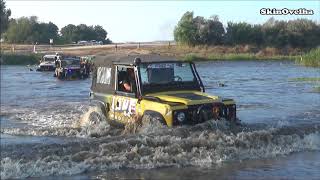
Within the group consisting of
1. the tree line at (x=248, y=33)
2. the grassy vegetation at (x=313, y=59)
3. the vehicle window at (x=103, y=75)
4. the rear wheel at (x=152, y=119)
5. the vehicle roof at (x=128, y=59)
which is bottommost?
the rear wheel at (x=152, y=119)

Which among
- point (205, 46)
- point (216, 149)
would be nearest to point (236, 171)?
point (216, 149)

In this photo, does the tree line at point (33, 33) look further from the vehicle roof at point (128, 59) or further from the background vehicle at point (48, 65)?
the vehicle roof at point (128, 59)

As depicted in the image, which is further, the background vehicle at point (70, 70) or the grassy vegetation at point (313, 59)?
the background vehicle at point (70, 70)

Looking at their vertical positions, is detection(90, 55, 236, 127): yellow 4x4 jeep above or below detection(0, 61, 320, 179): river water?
above

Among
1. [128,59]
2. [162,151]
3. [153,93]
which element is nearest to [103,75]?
[128,59]

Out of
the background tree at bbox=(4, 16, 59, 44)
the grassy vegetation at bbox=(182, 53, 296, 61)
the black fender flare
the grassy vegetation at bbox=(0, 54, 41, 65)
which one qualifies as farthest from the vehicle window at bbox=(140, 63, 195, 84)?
the background tree at bbox=(4, 16, 59, 44)

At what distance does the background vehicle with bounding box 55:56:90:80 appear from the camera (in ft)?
138

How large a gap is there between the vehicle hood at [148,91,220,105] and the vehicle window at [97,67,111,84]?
1.91 metres

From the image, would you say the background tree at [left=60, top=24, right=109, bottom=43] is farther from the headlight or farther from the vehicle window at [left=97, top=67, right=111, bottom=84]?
the headlight

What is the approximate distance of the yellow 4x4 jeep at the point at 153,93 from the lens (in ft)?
40.7

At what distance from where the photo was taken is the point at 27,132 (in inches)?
611

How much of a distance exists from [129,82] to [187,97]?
1819 mm

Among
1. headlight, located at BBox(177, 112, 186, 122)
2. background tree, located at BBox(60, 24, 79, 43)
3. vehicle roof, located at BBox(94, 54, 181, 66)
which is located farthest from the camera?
background tree, located at BBox(60, 24, 79, 43)

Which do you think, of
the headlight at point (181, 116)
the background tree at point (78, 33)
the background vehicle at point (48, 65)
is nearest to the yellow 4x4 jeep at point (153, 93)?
the headlight at point (181, 116)
